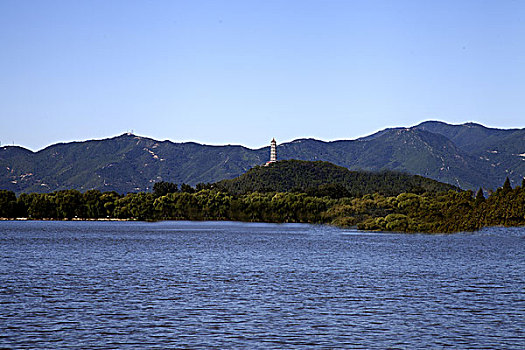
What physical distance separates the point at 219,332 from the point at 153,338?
3.37 metres

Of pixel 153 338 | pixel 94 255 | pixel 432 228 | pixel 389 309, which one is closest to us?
pixel 153 338

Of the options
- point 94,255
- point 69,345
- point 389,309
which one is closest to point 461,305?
point 389,309

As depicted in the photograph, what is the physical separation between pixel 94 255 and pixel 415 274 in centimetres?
4247

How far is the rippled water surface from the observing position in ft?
105

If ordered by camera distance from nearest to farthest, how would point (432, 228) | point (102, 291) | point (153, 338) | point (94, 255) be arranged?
point (153, 338) → point (102, 291) → point (94, 255) → point (432, 228)

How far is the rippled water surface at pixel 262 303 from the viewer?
32.0 m

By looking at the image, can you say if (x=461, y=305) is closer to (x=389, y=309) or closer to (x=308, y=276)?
(x=389, y=309)

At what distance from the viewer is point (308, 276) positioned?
59688mm

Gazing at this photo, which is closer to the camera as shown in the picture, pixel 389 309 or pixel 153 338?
pixel 153 338

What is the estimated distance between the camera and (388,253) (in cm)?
8875

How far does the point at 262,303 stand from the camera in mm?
42750

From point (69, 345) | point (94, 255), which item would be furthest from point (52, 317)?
point (94, 255)

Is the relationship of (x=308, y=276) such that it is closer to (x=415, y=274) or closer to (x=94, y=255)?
(x=415, y=274)

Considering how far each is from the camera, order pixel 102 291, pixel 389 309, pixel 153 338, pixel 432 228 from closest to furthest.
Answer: pixel 153 338 < pixel 389 309 < pixel 102 291 < pixel 432 228
